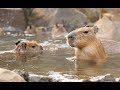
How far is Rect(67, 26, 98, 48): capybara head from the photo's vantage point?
8.02 meters

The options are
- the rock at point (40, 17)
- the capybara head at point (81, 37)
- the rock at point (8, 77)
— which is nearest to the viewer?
the rock at point (8, 77)

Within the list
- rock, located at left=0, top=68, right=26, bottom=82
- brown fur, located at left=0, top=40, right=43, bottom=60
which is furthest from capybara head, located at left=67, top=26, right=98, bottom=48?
rock, located at left=0, top=68, right=26, bottom=82

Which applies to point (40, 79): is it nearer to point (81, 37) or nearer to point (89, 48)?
point (81, 37)

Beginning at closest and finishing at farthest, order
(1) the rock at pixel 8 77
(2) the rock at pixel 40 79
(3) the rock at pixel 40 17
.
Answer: (1) the rock at pixel 8 77
(2) the rock at pixel 40 79
(3) the rock at pixel 40 17

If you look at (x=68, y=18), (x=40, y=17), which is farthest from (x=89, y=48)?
(x=40, y=17)

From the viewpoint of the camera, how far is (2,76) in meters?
4.23

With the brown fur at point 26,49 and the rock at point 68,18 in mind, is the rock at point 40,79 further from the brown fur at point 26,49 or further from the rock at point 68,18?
the rock at point 68,18

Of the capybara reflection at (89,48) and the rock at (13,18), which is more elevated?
the rock at (13,18)

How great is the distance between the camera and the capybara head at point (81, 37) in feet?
26.3

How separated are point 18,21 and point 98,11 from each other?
7.65 m

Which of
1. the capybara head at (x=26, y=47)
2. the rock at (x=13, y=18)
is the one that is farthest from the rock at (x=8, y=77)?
the rock at (x=13, y=18)
